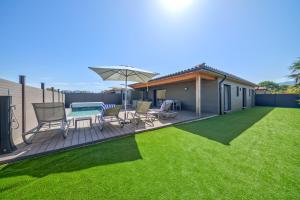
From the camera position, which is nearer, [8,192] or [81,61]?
[8,192]

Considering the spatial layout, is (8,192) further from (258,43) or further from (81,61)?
(258,43)

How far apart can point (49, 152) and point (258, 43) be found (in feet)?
47.6

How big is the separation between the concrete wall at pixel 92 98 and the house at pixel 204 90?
19.5 ft

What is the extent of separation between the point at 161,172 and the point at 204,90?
809 cm

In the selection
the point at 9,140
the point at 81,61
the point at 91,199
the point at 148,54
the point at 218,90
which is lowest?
the point at 91,199

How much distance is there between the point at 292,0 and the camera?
6.88 metres

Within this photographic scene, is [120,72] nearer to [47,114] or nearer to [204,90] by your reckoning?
[47,114]

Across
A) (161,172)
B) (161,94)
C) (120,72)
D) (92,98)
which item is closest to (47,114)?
(120,72)

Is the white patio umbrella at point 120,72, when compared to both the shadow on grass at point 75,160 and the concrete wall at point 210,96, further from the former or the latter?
the concrete wall at point 210,96

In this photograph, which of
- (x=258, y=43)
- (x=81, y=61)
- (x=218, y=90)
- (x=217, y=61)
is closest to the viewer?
(x=218, y=90)

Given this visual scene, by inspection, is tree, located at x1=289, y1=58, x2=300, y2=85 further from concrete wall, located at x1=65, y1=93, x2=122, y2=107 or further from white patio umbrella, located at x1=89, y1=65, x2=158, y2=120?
concrete wall, located at x1=65, y1=93, x2=122, y2=107

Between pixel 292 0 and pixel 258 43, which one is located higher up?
pixel 292 0

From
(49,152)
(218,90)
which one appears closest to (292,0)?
(218,90)

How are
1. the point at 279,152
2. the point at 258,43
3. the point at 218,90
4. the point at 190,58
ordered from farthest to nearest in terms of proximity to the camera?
the point at 190,58 → the point at 258,43 → the point at 218,90 → the point at 279,152
